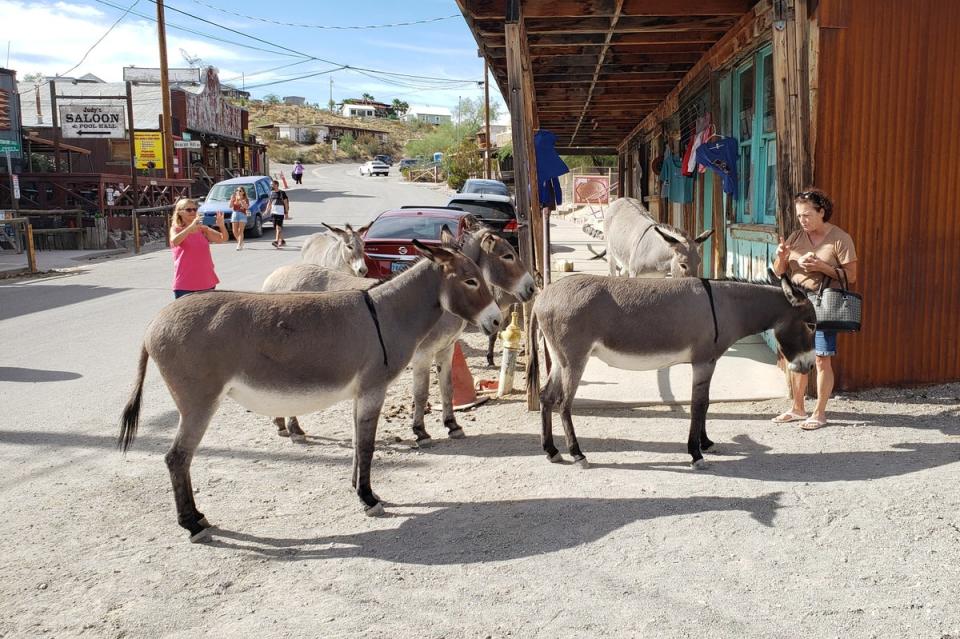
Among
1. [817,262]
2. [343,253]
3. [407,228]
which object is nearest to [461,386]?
[343,253]

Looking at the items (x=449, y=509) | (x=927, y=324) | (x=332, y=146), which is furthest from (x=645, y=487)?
(x=332, y=146)

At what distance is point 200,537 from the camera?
13.8 feet

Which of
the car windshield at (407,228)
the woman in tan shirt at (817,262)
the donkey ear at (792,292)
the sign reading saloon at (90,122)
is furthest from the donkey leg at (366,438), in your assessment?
the sign reading saloon at (90,122)

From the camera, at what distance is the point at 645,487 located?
4840mm

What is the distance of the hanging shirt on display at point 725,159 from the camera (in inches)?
368

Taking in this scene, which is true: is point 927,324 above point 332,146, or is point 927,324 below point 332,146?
below

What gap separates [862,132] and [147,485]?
622cm

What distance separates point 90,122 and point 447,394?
31.6m

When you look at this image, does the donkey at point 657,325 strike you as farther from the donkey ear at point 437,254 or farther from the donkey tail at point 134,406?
the donkey tail at point 134,406

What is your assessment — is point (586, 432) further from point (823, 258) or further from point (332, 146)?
point (332, 146)

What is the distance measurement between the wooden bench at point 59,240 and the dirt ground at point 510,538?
786 inches

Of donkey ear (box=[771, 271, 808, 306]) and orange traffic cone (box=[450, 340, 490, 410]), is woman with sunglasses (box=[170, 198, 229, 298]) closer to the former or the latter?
orange traffic cone (box=[450, 340, 490, 410])

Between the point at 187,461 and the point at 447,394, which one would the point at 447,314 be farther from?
the point at 187,461

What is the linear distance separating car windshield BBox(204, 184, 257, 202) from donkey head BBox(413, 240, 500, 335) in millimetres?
22713
